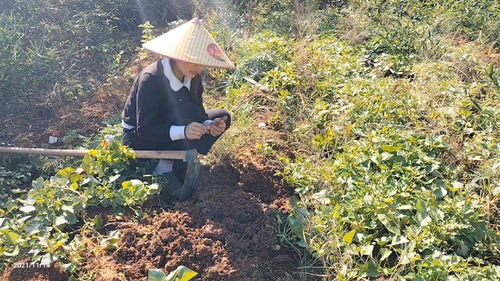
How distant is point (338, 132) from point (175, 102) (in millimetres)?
1072

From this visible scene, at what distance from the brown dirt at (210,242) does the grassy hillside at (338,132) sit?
79 mm

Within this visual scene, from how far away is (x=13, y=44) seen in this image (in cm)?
410

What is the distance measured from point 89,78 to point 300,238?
2642 millimetres

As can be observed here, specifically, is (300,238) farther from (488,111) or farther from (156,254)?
(488,111)

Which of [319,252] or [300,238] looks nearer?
[319,252]

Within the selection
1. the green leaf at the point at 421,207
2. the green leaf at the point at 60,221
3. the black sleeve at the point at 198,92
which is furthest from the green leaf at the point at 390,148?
the green leaf at the point at 60,221

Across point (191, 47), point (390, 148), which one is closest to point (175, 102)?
point (191, 47)

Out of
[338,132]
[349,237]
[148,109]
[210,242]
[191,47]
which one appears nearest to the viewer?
[349,237]

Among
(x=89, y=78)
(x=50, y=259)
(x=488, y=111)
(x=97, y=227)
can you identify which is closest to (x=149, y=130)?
(x=97, y=227)

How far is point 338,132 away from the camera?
9.87ft

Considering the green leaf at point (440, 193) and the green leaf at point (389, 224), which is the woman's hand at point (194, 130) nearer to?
the green leaf at point (389, 224)

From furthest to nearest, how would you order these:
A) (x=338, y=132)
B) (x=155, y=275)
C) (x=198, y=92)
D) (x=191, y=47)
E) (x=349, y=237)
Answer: (x=338, y=132), (x=198, y=92), (x=191, y=47), (x=349, y=237), (x=155, y=275)

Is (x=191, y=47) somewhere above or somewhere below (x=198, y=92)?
above

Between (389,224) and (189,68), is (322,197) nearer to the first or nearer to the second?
(389,224)
